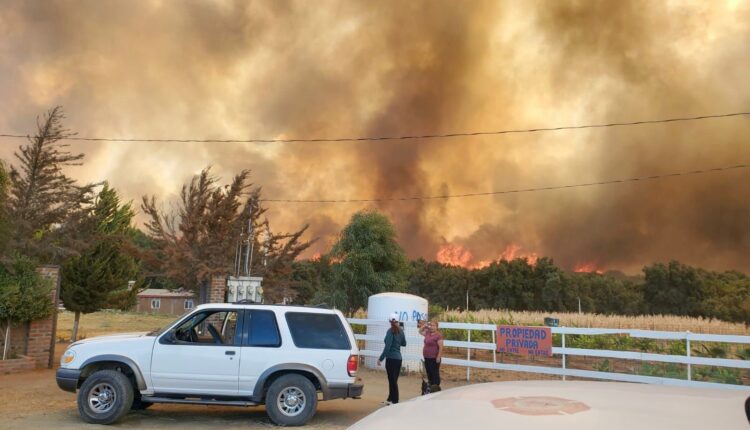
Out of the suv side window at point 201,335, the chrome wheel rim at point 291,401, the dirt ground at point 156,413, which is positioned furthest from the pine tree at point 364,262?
the chrome wheel rim at point 291,401

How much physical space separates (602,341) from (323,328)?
1504cm

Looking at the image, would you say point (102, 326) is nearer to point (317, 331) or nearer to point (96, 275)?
point (96, 275)

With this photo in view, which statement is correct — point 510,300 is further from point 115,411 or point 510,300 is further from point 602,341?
point 115,411

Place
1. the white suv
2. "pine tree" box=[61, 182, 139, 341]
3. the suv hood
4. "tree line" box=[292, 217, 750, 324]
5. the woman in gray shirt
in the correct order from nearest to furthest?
the white suv, the suv hood, the woman in gray shirt, "pine tree" box=[61, 182, 139, 341], "tree line" box=[292, 217, 750, 324]

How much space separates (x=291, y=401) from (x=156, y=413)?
290 cm

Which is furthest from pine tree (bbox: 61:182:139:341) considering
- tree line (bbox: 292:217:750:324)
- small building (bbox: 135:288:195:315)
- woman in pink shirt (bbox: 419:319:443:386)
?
small building (bbox: 135:288:195:315)

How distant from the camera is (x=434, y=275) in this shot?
8700 centimetres

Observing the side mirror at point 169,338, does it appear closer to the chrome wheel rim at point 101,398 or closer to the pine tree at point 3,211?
the chrome wheel rim at point 101,398

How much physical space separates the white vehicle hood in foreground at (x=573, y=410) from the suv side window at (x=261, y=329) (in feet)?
27.8

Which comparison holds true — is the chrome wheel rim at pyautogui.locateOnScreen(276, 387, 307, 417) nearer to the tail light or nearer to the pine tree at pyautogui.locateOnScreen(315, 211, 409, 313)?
the tail light

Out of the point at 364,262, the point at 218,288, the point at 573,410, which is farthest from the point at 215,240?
the point at 573,410

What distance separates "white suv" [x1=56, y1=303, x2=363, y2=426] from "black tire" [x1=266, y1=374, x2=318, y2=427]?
0.6 inches

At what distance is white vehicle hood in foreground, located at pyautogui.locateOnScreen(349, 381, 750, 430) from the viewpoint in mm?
1619

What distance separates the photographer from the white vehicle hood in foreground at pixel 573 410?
162 centimetres
